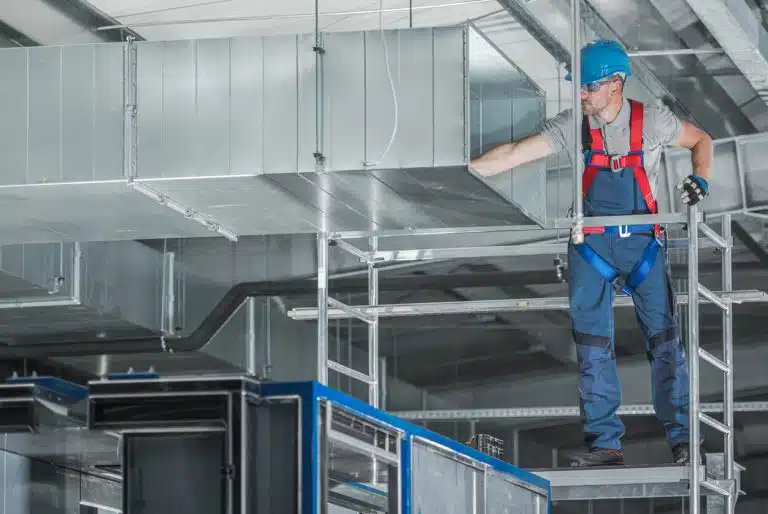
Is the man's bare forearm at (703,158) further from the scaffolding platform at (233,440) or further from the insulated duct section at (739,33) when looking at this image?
the scaffolding platform at (233,440)

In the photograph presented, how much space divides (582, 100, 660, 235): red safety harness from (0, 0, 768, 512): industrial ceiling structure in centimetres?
47

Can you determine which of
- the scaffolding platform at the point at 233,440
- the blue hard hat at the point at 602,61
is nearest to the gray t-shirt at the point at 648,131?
the blue hard hat at the point at 602,61

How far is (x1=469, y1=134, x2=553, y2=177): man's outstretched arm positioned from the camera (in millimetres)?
12070

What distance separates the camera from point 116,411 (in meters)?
10.2

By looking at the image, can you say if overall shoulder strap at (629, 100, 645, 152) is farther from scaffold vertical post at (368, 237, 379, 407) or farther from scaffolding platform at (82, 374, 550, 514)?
scaffolding platform at (82, 374, 550, 514)

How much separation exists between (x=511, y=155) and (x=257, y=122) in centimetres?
171

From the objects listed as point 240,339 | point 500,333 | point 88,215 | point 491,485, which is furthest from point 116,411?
point 500,333

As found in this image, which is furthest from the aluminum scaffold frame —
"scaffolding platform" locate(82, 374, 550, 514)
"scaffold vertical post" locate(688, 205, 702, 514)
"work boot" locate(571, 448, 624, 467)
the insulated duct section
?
"scaffolding platform" locate(82, 374, 550, 514)

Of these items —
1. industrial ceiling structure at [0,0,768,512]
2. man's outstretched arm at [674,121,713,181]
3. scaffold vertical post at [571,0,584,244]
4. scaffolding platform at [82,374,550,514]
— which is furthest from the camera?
man's outstretched arm at [674,121,713,181]

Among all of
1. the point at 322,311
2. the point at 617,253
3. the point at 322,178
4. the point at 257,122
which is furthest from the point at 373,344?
the point at 257,122

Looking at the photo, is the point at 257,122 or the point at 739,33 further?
the point at 739,33

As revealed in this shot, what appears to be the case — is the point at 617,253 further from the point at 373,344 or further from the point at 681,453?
the point at 373,344

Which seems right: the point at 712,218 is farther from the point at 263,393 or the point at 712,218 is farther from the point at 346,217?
the point at 263,393

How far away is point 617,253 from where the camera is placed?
13.9 m
